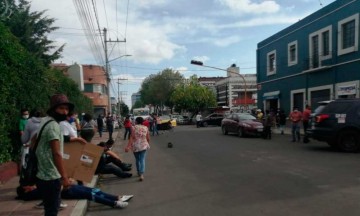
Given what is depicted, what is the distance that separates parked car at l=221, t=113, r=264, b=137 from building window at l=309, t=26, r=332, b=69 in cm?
687

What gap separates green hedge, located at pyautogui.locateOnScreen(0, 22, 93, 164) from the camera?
948cm

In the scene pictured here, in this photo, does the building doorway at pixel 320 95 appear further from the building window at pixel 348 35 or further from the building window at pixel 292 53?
the building window at pixel 292 53

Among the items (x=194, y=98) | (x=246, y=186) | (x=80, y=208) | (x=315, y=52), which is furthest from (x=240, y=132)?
(x=194, y=98)

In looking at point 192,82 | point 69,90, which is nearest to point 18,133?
point 69,90

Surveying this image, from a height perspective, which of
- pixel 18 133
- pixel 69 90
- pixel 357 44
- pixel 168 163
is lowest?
pixel 168 163

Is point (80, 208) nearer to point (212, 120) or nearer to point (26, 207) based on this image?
point (26, 207)

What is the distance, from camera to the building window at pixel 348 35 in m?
23.4

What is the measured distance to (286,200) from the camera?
7.19m

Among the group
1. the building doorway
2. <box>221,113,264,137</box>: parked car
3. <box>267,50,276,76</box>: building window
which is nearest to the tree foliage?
<box>267,50,276,76</box>: building window

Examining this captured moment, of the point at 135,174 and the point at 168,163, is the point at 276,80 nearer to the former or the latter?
the point at 168,163

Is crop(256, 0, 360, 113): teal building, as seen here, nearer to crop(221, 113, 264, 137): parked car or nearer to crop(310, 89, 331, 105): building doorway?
crop(310, 89, 331, 105): building doorway

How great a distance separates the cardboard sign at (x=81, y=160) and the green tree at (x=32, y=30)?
1842 cm

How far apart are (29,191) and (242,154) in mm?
8887

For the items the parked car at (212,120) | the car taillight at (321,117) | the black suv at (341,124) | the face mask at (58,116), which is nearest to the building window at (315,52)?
the black suv at (341,124)
